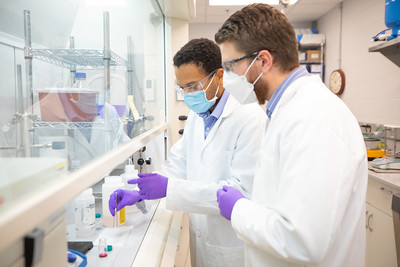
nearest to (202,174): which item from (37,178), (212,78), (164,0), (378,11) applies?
(212,78)

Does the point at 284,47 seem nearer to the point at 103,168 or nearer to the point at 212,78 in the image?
the point at 212,78

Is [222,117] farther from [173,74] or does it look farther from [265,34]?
[173,74]

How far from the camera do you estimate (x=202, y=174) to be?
1364mm

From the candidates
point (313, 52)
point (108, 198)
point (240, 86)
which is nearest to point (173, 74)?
point (108, 198)

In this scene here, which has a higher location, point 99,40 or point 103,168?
point 99,40

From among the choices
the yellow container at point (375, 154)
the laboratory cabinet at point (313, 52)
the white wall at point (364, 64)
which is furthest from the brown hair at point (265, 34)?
the laboratory cabinet at point (313, 52)

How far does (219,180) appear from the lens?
52.3 inches

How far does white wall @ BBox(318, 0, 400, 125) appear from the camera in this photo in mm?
3141

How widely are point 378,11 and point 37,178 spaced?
151 inches

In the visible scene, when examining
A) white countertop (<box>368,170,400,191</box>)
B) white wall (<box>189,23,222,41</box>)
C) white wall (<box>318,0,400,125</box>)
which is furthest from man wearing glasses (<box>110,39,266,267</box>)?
white wall (<box>189,23,222,41</box>)

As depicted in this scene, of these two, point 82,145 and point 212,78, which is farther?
point 212,78

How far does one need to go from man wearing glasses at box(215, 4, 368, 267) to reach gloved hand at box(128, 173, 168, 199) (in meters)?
0.38

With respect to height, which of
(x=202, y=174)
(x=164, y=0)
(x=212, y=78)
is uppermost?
(x=164, y=0)

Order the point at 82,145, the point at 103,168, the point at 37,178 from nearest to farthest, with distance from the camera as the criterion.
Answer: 1. the point at 37,178
2. the point at 103,168
3. the point at 82,145
